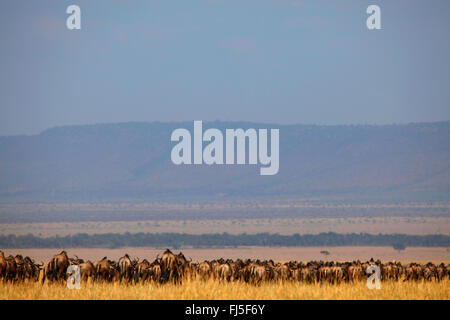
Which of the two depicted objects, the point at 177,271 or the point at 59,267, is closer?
the point at 59,267

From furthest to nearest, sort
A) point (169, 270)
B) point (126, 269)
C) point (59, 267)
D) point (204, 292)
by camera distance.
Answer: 1. point (126, 269)
2. point (169, 270)
3. point (59, 267)
4. point (204, 292)

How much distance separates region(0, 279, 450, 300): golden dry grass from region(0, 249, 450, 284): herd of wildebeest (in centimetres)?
92

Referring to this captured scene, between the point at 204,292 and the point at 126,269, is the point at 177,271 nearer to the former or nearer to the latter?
the point at 126,269

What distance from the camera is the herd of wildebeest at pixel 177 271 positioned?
952 inches

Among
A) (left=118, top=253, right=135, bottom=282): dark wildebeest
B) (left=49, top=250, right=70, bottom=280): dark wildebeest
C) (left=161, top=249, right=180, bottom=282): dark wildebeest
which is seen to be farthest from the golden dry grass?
(left=118, top=253, right=135, bottom=282): dark wildebeest

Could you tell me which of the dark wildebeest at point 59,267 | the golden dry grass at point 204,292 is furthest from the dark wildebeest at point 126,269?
the dark wildebeest at point 59,267

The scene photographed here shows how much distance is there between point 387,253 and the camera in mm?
101938

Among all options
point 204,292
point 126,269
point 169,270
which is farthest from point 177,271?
point 204,292

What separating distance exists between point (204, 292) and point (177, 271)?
3.50 metres

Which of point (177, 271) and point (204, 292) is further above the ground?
point (177, 271)

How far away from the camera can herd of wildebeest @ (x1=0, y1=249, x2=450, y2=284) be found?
24188 mm

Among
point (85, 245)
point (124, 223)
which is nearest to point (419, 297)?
point (85, 245)

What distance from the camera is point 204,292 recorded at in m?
21.5
